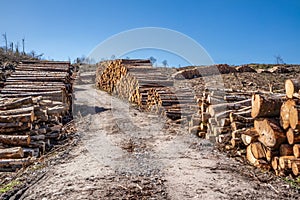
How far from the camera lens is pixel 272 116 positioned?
17.8ft

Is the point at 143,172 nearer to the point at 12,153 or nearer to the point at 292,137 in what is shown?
the point at 292,137

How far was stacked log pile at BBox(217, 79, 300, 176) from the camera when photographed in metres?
4.74

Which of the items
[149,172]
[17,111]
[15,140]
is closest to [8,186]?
[15,140]

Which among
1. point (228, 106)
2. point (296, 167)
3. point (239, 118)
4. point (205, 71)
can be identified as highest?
point (205, 71)

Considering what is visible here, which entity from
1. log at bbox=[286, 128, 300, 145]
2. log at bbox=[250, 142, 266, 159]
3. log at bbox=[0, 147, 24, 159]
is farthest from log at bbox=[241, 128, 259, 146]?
log at bbox=[0, 147, 24, 159]

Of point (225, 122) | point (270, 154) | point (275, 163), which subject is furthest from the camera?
point (225, 122)

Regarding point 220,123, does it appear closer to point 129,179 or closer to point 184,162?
point 184,162

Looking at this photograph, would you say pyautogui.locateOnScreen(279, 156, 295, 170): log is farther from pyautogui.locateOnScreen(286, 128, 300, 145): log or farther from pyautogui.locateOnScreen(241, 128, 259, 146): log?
pyautogui.locateOnScreen(241, 128, 259, 146): log

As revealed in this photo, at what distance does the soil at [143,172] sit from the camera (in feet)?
13.2

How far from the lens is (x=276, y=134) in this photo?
16.3ft

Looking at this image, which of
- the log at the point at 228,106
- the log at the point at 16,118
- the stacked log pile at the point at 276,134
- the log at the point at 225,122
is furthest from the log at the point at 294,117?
the log at the point at 16,118

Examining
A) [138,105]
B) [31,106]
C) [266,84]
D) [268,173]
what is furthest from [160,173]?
[266,84]

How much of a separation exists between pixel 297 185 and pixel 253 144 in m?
1.25

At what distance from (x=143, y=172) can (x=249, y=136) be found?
7.70 ft
